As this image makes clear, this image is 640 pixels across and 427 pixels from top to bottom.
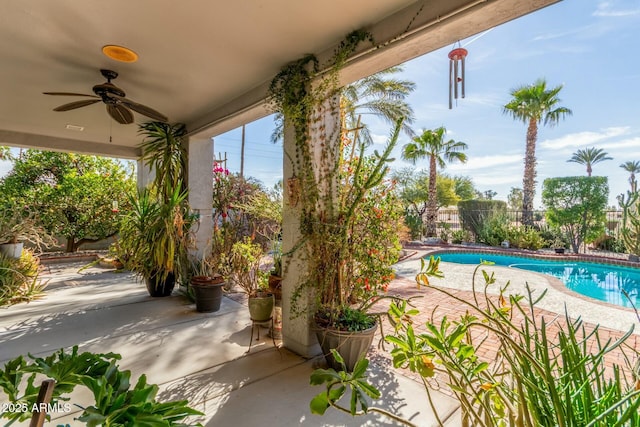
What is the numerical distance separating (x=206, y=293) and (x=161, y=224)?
1257 millimetres

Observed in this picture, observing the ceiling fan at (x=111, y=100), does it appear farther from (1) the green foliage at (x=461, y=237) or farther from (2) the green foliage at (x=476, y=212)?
(2) the green foliage at (x=476, y=212)

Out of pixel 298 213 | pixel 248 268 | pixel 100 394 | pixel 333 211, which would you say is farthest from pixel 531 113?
pixel 100 394

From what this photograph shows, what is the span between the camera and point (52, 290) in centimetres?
511

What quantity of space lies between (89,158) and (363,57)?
9048 millimetres

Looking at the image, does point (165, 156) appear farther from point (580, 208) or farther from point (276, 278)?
point (580, 208)

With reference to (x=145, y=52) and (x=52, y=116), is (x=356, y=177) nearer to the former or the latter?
(x=145, y=52)

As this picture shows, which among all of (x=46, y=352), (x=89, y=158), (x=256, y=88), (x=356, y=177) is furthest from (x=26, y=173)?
(x=356, y=177)

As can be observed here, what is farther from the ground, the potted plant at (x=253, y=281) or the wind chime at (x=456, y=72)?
the wind chime at (x=456, y=72)

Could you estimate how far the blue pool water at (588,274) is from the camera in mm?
6398

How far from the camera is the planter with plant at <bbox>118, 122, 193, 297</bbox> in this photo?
14.6 feet

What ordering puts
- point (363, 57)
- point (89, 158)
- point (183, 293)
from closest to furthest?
point (363, 57), point (183, 293), point (89, 158)

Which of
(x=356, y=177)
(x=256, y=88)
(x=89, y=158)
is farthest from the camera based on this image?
(x=89, y=158)

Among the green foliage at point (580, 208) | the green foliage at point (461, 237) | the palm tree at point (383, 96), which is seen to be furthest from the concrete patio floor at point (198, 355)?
the green foliage at point (580, 208)

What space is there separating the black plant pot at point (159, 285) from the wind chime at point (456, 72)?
4595mm
